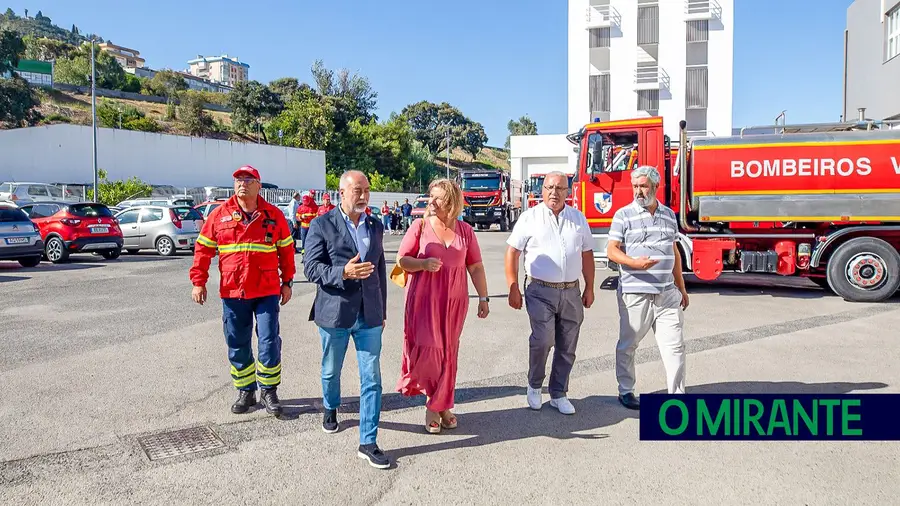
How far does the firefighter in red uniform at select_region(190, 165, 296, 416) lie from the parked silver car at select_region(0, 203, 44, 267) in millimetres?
11890

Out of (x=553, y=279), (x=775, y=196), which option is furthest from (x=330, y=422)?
(x=775, y=196)

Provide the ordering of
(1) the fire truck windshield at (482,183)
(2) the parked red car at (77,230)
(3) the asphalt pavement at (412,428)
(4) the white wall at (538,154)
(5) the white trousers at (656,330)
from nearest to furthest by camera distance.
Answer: (3) the asphalt pavement at (412,428) < (5) the white trousers at (656,330) < (2) the parked red car at (77,230) < (1) the fire truck windshield at (482,183) < (4) the white wall at (538,154)

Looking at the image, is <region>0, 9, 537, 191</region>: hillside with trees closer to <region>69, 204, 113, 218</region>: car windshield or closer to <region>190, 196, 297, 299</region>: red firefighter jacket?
<region>69, 204, 113, 218</region>: car windshield


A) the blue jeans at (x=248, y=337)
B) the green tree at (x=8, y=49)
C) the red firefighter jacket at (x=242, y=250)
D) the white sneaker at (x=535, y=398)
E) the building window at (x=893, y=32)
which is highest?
the green tree at (x=8, y=49)

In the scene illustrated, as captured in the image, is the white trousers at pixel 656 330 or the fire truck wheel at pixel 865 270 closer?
the white trousers at pixel 656 330

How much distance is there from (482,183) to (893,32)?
17.3m

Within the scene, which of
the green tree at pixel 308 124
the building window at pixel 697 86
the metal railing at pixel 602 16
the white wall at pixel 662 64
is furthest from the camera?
the green tree at pixel 308 124

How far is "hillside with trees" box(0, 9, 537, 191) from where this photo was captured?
63906 millimetres

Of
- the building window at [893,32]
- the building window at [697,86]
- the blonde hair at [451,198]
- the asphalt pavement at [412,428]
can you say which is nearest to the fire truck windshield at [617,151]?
the asphalt pavement at [412,428]

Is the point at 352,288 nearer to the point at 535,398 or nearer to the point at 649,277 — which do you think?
the point at 535,398

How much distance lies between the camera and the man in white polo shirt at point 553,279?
497 centimetres

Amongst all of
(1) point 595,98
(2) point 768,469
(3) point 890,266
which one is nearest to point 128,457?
(2) point 768,469

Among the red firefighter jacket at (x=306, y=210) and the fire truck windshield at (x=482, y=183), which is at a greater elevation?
the fire truck windshield at (x=482, y=183)

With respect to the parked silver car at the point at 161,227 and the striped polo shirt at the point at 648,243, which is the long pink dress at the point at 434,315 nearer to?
the striped polo shirt at the point at 648,243
